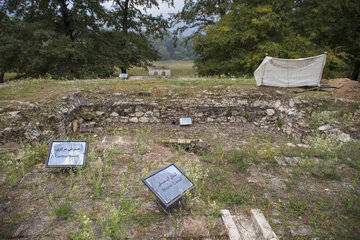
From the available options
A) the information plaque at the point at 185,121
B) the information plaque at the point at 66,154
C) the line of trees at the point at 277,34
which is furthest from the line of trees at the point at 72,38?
the information plaque at the point at 66,154

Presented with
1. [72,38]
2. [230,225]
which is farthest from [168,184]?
[72,38]

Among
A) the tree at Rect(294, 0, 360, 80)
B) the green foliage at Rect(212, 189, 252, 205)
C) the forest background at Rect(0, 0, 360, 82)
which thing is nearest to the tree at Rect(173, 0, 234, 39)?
the forest background at Rect(0, 0, 360, 82)

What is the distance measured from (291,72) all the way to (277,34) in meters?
5.89

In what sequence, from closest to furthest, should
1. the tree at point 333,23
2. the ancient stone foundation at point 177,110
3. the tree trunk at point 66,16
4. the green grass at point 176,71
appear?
1. the ancient stone foundation at point 177,110
2. the tree trunk at point 66,16
3. the tree at point 333,23
4. the green grass at point 176,71

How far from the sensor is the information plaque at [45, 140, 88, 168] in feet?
9.91

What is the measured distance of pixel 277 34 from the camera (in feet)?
38.8

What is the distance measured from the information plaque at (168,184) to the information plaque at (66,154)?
1.36 metres

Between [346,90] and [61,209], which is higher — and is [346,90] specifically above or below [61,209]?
above

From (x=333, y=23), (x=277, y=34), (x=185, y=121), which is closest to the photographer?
(x=185, y=121)

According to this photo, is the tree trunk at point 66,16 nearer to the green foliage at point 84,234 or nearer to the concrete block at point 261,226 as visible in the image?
the green foliage at point 84,234

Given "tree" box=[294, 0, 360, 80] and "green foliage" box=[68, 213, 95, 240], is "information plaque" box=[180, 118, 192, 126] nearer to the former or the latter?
"green foliage" box=[68, 213, 95, 240]

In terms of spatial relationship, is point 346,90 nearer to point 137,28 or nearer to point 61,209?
point 61,209

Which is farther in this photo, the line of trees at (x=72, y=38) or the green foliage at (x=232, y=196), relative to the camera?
the line of trees at (x=72, y=38)

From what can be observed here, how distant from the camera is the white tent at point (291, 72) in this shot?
7074 millimetres
